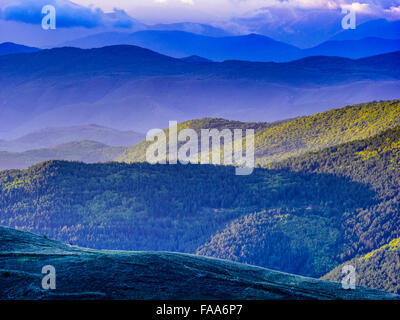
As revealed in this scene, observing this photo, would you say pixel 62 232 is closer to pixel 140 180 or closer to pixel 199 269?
pixel 140 180

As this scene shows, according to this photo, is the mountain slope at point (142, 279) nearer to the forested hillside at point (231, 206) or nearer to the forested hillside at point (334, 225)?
the forested hillside at point (231, 206)

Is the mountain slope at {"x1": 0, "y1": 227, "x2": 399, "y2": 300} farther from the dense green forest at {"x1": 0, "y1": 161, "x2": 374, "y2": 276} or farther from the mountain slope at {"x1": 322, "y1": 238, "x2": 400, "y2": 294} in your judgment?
the dense green forest at {"x1": 0, "y1": 161, "x2": 374, "y2": 276}

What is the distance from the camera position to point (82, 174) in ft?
586

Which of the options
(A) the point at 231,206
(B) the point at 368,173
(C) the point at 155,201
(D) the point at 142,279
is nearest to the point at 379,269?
(B) the point at 368,173

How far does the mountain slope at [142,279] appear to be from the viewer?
72.5ft

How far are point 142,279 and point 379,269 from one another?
330ft

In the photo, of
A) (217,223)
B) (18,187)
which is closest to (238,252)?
(217,223)

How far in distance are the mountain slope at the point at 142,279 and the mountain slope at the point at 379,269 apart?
8132 cm

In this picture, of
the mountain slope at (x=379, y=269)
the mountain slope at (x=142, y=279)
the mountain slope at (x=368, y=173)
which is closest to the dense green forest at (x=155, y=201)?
the mountain slope at (x=368, y=173)

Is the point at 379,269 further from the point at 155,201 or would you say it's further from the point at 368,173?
the point at 155,201

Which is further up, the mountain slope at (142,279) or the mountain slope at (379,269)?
the mountain slope at (142,279)

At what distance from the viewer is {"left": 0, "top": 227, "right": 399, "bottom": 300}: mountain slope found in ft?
72.5

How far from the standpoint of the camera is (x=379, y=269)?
118m
